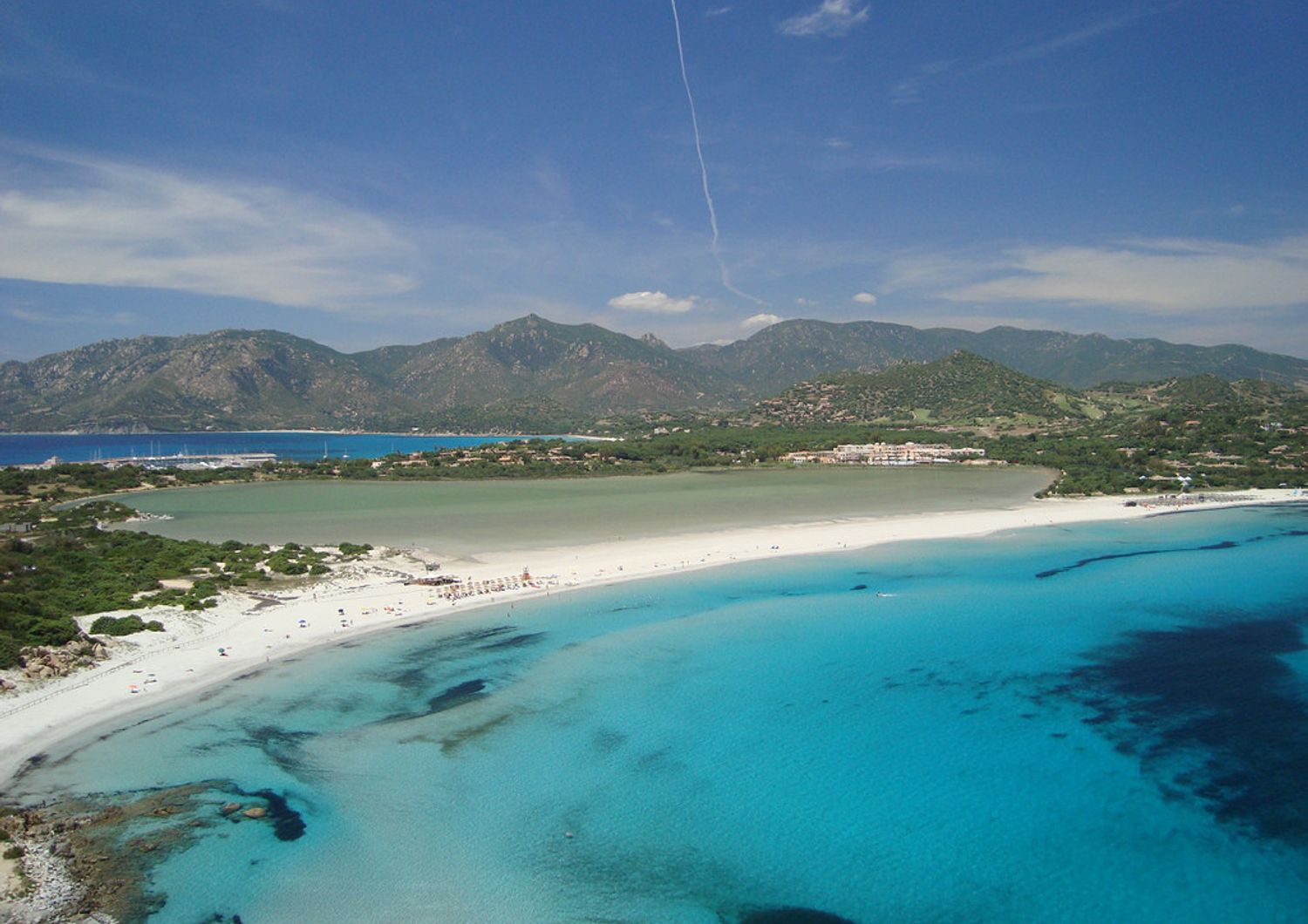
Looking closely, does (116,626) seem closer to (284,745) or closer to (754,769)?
(284,745)

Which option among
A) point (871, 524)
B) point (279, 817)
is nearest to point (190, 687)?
point (279, 817)

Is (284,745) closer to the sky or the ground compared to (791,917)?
closer to the sky

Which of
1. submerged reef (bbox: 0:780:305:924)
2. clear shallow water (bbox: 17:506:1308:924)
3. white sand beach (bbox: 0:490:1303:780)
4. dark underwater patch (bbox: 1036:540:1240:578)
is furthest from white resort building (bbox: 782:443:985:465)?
submerged reef (bbox: 0:780:305:924)

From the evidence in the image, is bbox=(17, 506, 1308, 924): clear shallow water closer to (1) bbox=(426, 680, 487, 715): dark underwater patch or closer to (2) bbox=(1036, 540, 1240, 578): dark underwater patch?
(1) bbox=(426, 680, 487, 715): dark underwater patch

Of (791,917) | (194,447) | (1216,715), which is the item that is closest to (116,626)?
(791,917)

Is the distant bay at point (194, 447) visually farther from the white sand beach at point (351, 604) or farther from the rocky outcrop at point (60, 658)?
the rocky outcrop at point (60, 658)

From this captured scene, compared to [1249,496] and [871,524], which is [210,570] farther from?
[1249,496]
